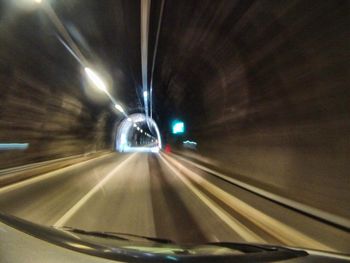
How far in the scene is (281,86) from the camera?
10.4 m

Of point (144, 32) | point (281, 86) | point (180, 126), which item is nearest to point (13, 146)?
point (144, 32)

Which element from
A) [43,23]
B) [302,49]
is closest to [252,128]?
[302,49]

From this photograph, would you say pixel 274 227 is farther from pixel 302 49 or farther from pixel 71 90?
pixel 71 90

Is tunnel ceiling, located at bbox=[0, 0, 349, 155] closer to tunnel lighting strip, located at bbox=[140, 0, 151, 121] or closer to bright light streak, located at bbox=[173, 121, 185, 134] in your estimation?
tunnel lighting strip, located at bbox=[140, 0, 151, 121]

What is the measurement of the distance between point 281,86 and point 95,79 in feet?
55.7

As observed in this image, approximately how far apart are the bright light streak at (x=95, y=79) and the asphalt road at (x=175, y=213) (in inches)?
371

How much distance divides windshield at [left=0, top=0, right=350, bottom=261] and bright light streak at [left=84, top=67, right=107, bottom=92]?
0.63 feet

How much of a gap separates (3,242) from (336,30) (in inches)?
250

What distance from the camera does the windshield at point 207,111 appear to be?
766 cm

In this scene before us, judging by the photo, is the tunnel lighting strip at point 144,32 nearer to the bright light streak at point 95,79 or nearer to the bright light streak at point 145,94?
the bright light streak at point 95,79

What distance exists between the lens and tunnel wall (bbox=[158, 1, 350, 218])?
7711mm

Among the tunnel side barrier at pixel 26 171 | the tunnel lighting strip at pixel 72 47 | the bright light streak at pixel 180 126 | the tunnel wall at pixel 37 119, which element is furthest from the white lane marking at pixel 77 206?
the bright light streak at pixel 180 126

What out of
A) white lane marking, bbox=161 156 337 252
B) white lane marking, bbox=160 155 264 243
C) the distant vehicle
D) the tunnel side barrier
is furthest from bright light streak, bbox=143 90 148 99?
the distant vehicle

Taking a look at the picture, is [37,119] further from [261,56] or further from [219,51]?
[261,56]
